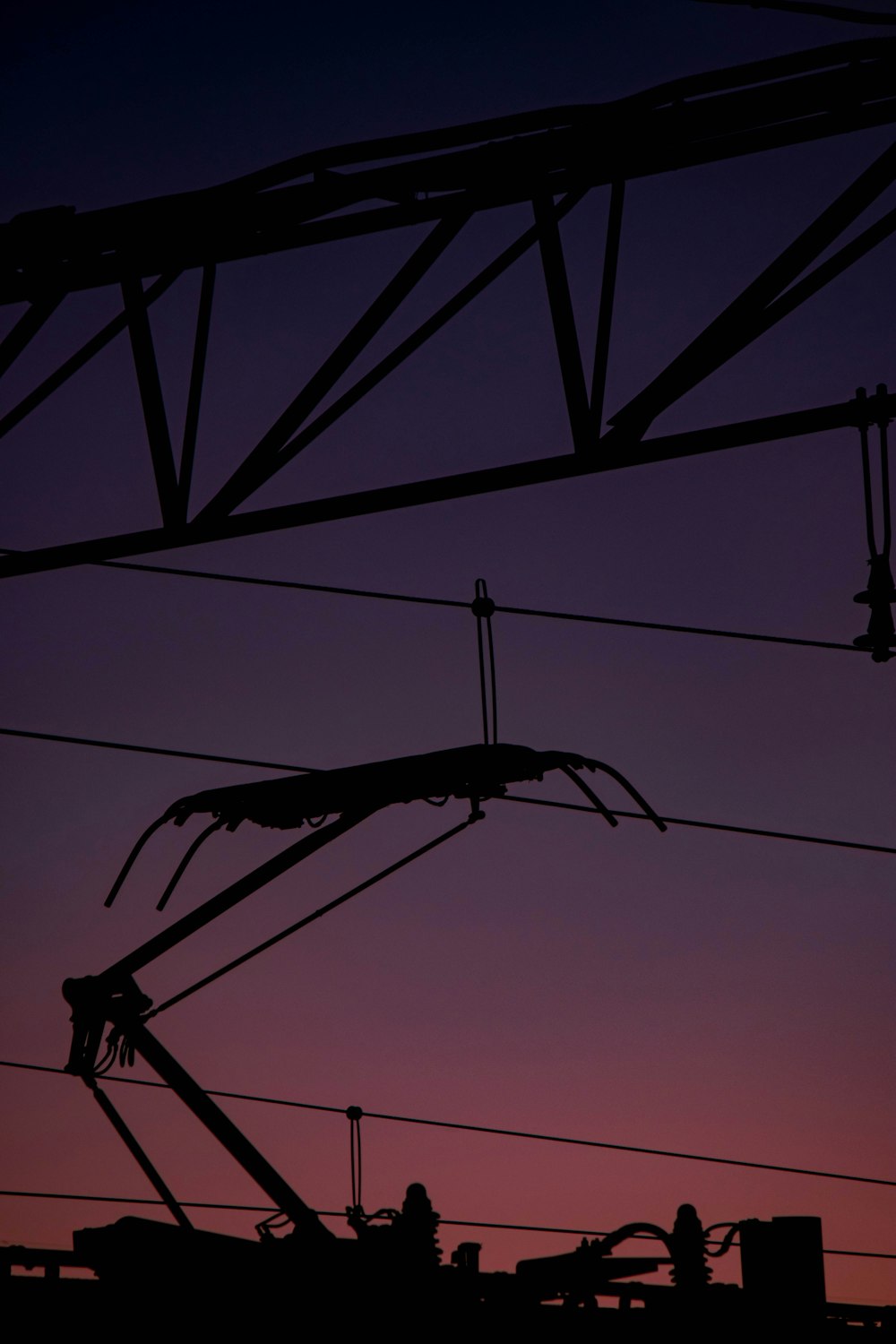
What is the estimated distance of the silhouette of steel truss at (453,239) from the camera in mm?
8992

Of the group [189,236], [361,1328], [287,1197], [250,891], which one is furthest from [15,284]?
[361,1328]

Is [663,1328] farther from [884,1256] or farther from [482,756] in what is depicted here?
[884,1256]

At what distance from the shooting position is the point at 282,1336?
8.31 m

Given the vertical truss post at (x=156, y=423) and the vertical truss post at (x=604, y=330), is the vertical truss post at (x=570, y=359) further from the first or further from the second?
the vertical truss post at (x=156, y=423)

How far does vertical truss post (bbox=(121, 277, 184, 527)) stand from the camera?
9523 millimetres

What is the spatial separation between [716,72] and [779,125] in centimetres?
39

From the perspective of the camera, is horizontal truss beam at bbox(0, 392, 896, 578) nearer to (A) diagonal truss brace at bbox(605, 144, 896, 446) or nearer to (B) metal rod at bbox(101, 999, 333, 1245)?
(A) diagonal truss brace at bbox(605, 144, 896, 446)

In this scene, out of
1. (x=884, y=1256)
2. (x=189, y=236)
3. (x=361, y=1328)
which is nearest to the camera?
(x=361, y=1328)

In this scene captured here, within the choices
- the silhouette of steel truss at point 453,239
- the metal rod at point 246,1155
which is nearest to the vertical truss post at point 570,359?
the silhouette of steel truss at point 453,239

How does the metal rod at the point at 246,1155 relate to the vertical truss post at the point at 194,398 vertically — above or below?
below

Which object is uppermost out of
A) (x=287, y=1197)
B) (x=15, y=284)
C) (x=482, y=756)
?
(x=15, y=284)

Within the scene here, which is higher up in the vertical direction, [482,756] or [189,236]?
[189,236]

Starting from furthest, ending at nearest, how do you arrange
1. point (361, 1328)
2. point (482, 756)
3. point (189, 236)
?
point (189, 236)
point (482, 756)
point (361, 1328)

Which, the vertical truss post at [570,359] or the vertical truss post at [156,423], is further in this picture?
the vertical truss post at [156,423]
